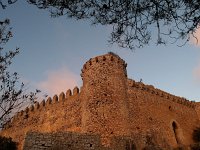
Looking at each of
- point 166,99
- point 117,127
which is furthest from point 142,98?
point 117,127

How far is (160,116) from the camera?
18656mm

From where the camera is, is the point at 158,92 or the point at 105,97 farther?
the point at 158,92

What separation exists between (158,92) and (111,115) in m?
7.18

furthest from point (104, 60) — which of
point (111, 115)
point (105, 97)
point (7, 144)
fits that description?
point (7, 144)

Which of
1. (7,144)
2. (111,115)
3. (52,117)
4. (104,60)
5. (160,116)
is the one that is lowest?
(7,144)

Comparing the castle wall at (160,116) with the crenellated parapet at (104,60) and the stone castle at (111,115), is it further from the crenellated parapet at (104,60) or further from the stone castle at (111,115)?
the crenellated parapet at (104,60)

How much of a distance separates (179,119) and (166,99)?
1.74 m

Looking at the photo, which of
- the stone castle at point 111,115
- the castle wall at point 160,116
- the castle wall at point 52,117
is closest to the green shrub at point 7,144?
the castle wall at point 52,117

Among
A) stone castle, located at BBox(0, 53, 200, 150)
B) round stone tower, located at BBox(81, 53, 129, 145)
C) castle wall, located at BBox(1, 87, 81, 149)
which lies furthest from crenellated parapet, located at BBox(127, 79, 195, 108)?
castle wall, located at BBox(1, 87, 81, 149)

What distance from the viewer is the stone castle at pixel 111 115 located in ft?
44.0

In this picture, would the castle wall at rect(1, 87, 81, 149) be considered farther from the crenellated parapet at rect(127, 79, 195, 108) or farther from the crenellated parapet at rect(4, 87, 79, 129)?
the crenellated parapet at rect(127, 79, 195, 108)

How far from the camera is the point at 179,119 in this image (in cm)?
2075

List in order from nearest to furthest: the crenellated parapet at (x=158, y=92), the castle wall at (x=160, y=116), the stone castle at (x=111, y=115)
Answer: the stone castle at (x=111, y=115) < the castle wall at (x=160, y=116) < the crenellated parapet at (x=158, y=92)

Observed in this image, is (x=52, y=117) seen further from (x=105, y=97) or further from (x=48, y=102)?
(x=105, y=97)
